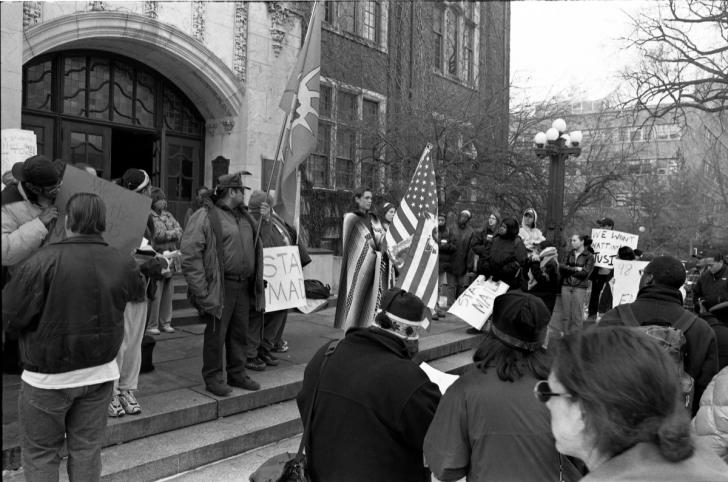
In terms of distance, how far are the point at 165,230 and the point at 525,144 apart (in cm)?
1124

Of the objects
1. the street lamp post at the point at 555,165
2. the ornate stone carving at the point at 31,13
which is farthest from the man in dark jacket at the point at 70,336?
the street lamp post at the point at 555,165

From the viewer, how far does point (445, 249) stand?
1084 centimetres

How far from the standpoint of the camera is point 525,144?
16031mm

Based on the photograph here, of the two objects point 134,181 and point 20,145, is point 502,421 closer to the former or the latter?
point 134,181

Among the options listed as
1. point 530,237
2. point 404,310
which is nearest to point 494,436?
point 404,310

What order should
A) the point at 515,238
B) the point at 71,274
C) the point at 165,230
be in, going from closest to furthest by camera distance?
the point at 71,274 < the point at 165,230 < the point at 515,238

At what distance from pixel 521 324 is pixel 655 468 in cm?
110

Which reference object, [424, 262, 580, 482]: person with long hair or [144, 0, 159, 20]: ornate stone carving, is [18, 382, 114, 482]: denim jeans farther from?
[144, 0, 159, 20]: ornate stone carving

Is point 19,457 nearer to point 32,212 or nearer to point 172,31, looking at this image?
point 32,212

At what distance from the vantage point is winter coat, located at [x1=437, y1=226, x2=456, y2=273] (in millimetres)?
10820

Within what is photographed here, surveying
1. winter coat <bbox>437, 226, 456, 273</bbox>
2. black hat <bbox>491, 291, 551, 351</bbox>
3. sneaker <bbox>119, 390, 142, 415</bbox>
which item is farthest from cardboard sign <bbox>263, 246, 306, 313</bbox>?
winter coat <bbox>437, 226, 456, 273</bbox>

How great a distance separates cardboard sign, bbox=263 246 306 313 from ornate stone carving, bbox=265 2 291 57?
7.17m

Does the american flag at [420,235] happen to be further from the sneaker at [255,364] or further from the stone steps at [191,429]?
the sneaker at [255,364]

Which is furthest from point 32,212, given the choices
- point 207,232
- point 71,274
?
point 207,232
